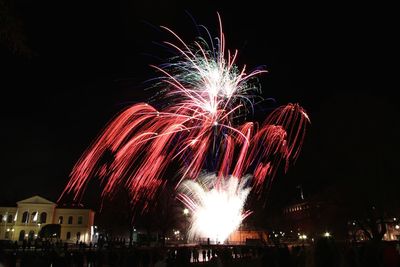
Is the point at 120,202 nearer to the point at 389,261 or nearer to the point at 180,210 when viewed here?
the point at 180,210

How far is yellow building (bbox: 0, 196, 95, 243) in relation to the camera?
78375mm

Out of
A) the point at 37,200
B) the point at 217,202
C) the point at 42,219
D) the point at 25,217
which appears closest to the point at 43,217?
the point at 42,219

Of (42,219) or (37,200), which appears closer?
(42,219)

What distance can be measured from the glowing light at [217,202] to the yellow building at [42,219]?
44815 millimetres

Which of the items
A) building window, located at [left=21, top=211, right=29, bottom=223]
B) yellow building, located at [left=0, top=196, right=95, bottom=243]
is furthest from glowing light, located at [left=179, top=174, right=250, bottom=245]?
building window, located at [left=21, top=211, right=29, bottom=223]

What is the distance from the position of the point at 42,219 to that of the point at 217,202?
190 ft

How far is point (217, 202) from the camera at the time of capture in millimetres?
38250

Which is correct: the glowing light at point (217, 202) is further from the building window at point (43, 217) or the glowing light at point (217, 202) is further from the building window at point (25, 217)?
the building window at point (25, 217)

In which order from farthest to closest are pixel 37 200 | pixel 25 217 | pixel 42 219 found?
pixel 37 200, pixel 42 219, pixel 25 217

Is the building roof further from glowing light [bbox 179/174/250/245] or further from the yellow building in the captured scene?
glowing light [bbox 179/174/250/245]

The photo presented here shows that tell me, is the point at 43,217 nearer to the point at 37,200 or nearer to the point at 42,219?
the point at 42,219

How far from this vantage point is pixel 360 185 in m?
36.6

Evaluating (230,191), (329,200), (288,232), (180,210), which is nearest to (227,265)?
(230,191)

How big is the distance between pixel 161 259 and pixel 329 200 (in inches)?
1541
